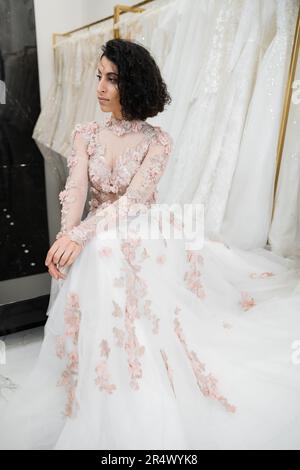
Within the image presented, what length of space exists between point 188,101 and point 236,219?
89 centimetres

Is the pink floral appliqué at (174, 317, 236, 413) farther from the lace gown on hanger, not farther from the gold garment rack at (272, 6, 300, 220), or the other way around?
the gold garment rack at (272, 6, 300, 220)

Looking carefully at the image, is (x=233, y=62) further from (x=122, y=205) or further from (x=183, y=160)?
(x=122, y=205)

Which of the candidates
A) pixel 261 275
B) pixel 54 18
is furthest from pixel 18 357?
pixel 54 18

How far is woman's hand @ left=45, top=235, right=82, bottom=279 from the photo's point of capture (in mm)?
1146

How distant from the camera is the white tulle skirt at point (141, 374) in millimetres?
1048

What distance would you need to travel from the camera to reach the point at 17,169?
14.0 feet

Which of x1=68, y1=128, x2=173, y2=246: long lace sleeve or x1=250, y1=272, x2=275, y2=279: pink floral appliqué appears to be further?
x1=250, y1=272, x2=275, y2=279: pink floral appliqué

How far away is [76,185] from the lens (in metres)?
1.39

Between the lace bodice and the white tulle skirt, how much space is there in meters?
0.16

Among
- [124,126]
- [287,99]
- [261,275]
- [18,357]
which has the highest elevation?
[287,99]

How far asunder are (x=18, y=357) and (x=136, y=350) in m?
0.64

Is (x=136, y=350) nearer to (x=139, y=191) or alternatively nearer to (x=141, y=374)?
(x=141, y=374)

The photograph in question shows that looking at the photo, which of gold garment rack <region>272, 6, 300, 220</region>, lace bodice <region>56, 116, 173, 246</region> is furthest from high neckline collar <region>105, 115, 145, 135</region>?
gold garment rack <region>272, 6, 300, 220</region>

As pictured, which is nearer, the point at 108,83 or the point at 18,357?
the point at 108,83
